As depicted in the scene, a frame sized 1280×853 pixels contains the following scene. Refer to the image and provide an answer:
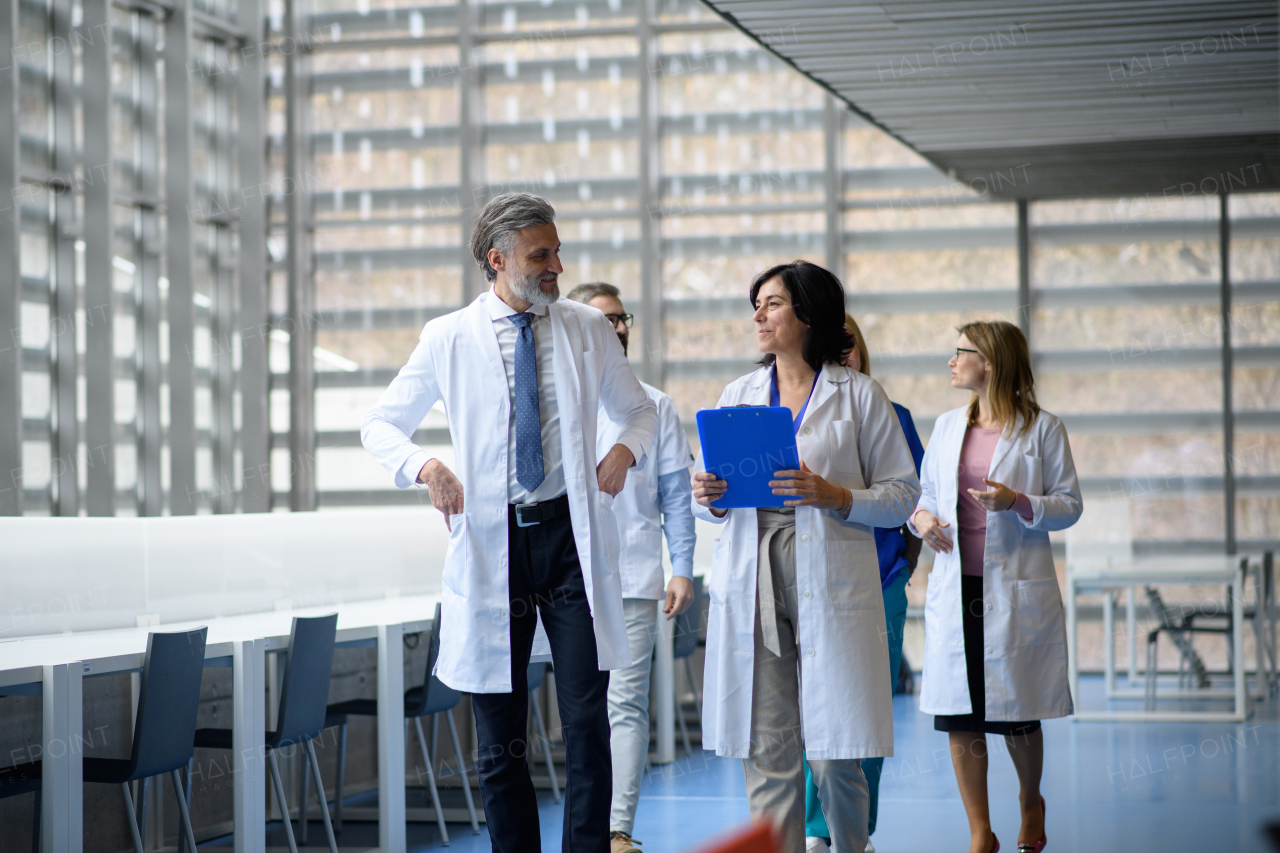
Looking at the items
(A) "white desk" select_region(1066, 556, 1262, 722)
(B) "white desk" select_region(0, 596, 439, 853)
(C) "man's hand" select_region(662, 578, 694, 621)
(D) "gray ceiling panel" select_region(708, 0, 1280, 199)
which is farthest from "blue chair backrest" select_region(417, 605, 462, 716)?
(A) "white desk" select_region(1066, 556, 1262, 722)

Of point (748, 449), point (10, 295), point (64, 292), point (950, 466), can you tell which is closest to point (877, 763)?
point (950, 466)

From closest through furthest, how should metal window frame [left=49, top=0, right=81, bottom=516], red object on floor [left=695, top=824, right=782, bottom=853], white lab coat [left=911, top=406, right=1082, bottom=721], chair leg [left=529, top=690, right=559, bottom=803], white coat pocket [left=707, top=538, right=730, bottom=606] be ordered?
1. red object on floor [left=695, top=824, right=782, bottom=853]
2. white coat pocket [left=707, top=538, right=730, bottom=606]
3. white lab coat [left=911, top=406, right=1082, bottom=721]
4. chair leg [left=529, top=690, right=559, bottom=803]
5. metal window frame [left=49, top=0, right=81, bottom=516]

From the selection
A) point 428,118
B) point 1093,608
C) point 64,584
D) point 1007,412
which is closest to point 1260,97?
point 1007,412

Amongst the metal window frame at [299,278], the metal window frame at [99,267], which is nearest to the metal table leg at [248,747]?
the metal window frame at [99,267]

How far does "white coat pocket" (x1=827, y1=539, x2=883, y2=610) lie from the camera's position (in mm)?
3145

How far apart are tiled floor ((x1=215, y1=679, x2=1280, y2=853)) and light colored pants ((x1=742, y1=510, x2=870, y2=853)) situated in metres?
1.46

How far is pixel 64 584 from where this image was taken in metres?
5.01

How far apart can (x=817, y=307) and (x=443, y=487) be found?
1051mm

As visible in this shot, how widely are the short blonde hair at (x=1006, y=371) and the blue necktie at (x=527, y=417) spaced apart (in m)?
1.74

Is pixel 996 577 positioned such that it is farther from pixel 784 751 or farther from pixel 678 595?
pixel 784 751

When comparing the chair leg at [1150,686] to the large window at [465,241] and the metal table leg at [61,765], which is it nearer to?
the large window at [465,241]

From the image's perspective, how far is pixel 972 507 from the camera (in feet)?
13.7

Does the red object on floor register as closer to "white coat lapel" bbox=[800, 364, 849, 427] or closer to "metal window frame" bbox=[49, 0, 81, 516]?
"white coat lapel" bbox=[800, 364, 849, 427]

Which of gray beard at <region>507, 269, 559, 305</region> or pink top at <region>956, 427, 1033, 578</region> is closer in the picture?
gray beard at <region>507, 269, 559, 305</region>
